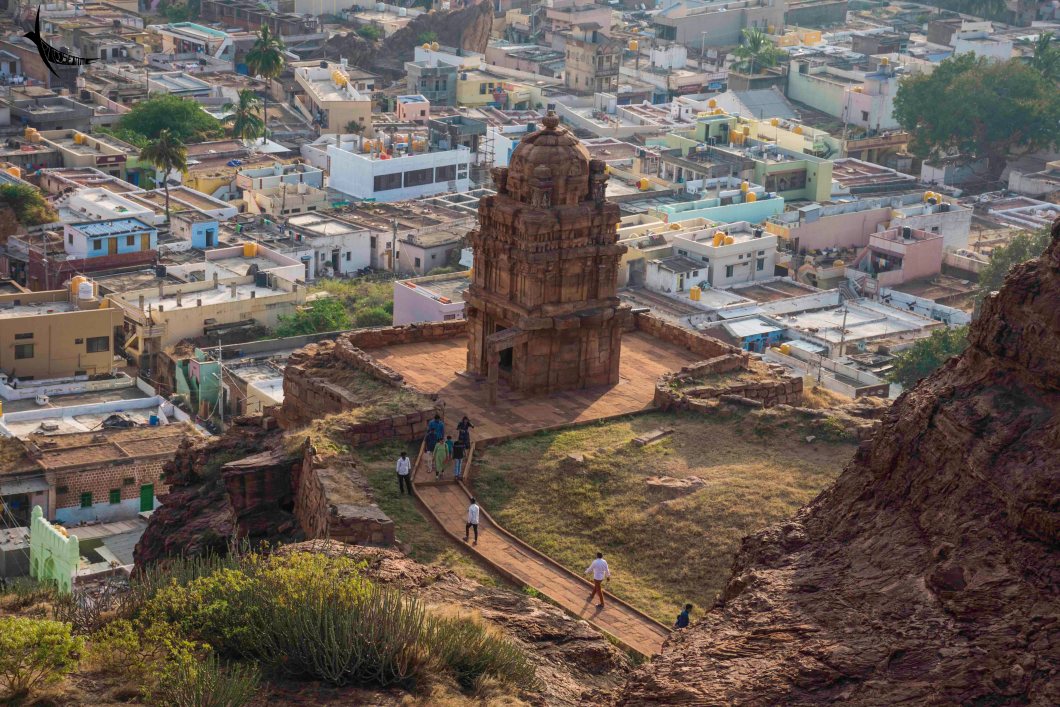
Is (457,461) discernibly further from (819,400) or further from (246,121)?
(246,121)

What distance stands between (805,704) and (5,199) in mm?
73889

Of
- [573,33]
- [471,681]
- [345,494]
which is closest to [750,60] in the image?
[573,33]

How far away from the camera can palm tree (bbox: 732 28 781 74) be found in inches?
5354

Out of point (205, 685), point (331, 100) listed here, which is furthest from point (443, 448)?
point (331, 100)

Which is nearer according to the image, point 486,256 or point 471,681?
point 471,681

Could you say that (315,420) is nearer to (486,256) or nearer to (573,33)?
(486,256)

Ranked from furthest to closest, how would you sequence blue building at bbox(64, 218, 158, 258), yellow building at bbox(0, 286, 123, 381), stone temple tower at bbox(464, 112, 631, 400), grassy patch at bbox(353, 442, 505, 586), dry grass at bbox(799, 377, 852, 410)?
blue building at bbox(64, 218, 158, 258) → yellow building at bbox(0, 286, 123, 381) → dry grass at bbox(799, 377, 852, 410) → stone temple tower at bbox(464, 112, 631, 400) → grassy patch at bbox(353, 442, 505, 586)

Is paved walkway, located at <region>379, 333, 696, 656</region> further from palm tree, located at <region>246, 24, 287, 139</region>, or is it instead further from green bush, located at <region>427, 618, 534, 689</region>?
palm tree, located at <region>246, 24, 287, 139</region>

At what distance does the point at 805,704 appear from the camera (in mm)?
17172

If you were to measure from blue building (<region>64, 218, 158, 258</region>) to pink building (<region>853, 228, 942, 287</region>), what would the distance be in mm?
34776

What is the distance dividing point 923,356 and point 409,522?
43.6 meters

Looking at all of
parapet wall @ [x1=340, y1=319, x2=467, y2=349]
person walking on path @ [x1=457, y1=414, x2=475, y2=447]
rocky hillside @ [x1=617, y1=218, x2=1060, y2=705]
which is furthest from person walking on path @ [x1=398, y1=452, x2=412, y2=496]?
rocky hillside @ [x1=617, y1=218, x2=1060, y2=705]

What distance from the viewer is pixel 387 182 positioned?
10162 cm

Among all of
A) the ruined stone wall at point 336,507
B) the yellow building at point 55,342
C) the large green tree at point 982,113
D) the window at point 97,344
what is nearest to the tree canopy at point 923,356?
the window at point 97,344
